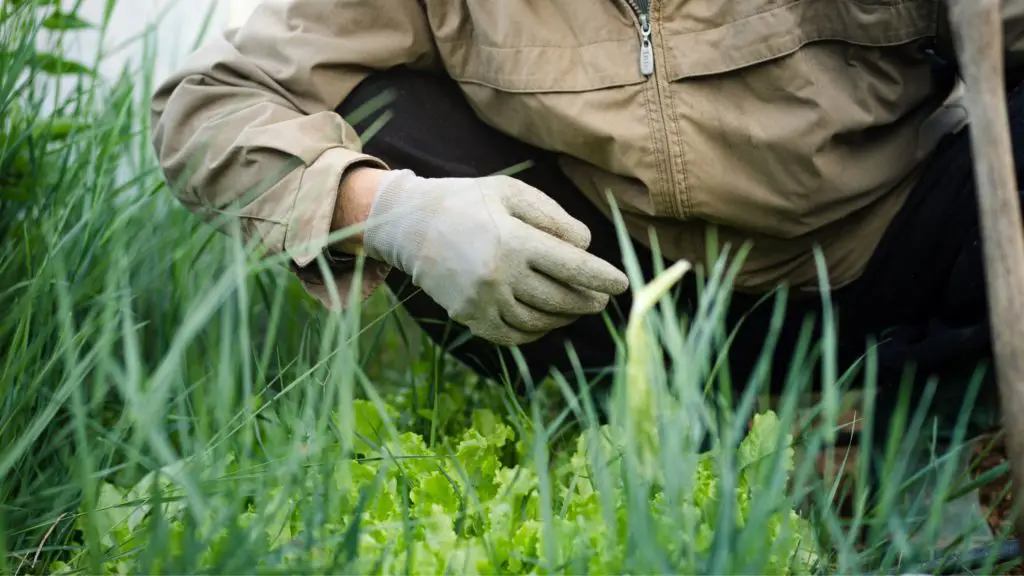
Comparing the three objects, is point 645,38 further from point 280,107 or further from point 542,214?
point 280,107

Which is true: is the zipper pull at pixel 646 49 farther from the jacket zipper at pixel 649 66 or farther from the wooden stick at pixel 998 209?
the wooden stick at pixel 998 209

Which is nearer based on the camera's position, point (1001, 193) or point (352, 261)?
point (1001, 193)

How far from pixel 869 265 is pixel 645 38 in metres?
0.54

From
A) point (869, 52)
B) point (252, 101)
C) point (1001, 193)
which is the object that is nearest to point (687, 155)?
point (869, 52)

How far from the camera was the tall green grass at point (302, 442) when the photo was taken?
843 mm

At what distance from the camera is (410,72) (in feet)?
5.36

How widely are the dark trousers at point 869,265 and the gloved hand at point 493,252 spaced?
136 mm

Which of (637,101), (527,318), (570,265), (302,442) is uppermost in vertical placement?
(637,101)

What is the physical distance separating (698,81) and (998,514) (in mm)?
783

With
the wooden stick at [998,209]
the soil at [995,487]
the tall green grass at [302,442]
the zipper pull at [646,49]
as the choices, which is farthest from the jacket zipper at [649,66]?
the soil at [995,487]

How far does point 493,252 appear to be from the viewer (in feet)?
4.21

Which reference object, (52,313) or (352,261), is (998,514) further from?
(52,313)

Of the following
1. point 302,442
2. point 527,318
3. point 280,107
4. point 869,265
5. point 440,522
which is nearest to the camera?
point 440,522

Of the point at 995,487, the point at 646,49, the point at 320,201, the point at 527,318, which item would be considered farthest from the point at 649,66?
the point at 995,487
